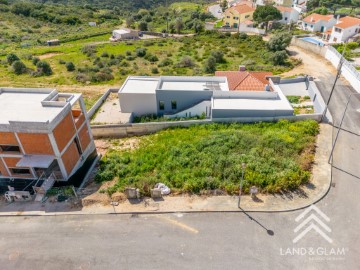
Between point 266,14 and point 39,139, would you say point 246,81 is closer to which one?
point 39,139

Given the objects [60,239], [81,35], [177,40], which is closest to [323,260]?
[60,239]

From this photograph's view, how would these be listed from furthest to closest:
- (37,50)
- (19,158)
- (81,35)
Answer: (81,35) < (37,50) < (19,158)

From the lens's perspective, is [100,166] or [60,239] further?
[100,166]

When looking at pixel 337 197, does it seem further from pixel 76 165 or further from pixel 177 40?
pixel 177 40

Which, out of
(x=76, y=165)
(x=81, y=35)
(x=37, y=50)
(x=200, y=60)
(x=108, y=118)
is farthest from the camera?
(x=81, y=35)

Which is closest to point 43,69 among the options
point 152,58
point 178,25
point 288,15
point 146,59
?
point 146,59

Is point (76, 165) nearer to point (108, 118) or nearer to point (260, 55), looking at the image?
point (108, 118)

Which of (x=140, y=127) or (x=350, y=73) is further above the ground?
(x=350, y=73)

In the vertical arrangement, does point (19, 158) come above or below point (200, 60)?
A: above
